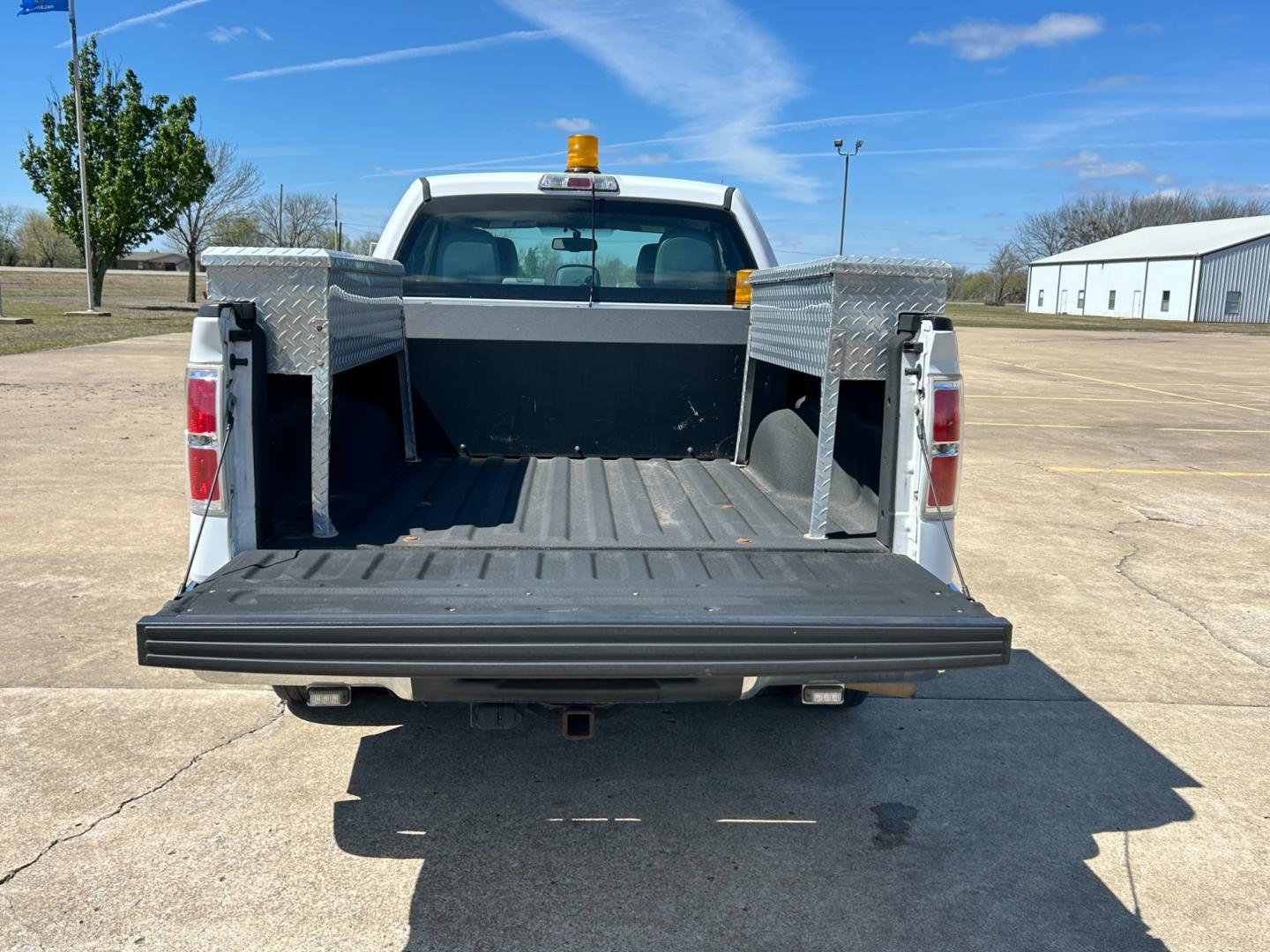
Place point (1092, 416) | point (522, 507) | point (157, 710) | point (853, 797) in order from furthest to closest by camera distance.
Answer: point (1092, 416) < point (157, 710) < point (522, 507) < point (853, 797)

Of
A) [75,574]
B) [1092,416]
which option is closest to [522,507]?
[75,574]

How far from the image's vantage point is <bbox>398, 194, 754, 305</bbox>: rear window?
16.3ft

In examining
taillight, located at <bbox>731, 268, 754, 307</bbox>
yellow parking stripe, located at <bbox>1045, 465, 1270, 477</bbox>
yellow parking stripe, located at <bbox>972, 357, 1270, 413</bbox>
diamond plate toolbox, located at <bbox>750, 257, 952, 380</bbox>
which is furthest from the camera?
yellow parking stripe, located at <bbox>972, 357, 1270, 413</bbox>

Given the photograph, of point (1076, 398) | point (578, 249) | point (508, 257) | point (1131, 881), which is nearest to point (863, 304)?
point (1131, 881)

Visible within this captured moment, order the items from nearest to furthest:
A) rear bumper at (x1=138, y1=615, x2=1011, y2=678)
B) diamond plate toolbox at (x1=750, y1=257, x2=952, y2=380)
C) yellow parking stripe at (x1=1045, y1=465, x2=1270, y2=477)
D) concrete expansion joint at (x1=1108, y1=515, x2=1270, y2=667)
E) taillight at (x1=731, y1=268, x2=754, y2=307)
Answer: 1. rear bumper at (x1=138, y1=615, x2=1011, y2=678)
2. diamond plate toolbox at (x1=750, y1=257, x2=952, y2=380)
3. taillight at (x1=731, y1=268, x2=754, y2=307)
4. concrete expansion joint at (x1=1108, y1=515, x2=1270, y2=667)
5. yellow parking stripe at (x1=1045, y1=465, x2=1270, y2=477)

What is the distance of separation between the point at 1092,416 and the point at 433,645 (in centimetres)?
1363

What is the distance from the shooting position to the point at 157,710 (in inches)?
160

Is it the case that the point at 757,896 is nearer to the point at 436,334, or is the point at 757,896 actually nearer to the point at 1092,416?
the point at 436,334

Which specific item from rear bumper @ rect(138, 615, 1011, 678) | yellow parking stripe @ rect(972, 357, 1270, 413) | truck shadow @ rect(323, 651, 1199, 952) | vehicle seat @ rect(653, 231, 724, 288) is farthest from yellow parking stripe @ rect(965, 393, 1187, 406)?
rear bumper @ rect(138, 615, 1011, 678)

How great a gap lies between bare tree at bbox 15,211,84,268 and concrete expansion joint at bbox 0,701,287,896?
95159 millimetres

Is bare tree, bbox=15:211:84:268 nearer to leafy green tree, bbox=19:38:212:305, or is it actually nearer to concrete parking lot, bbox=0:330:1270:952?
leafy green tree, bbox=19:38:212:305

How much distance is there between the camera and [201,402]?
2896mm

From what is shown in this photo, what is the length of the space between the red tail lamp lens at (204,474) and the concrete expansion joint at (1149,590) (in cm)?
468

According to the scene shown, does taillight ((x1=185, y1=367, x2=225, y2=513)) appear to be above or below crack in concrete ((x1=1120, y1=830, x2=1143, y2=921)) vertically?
above
